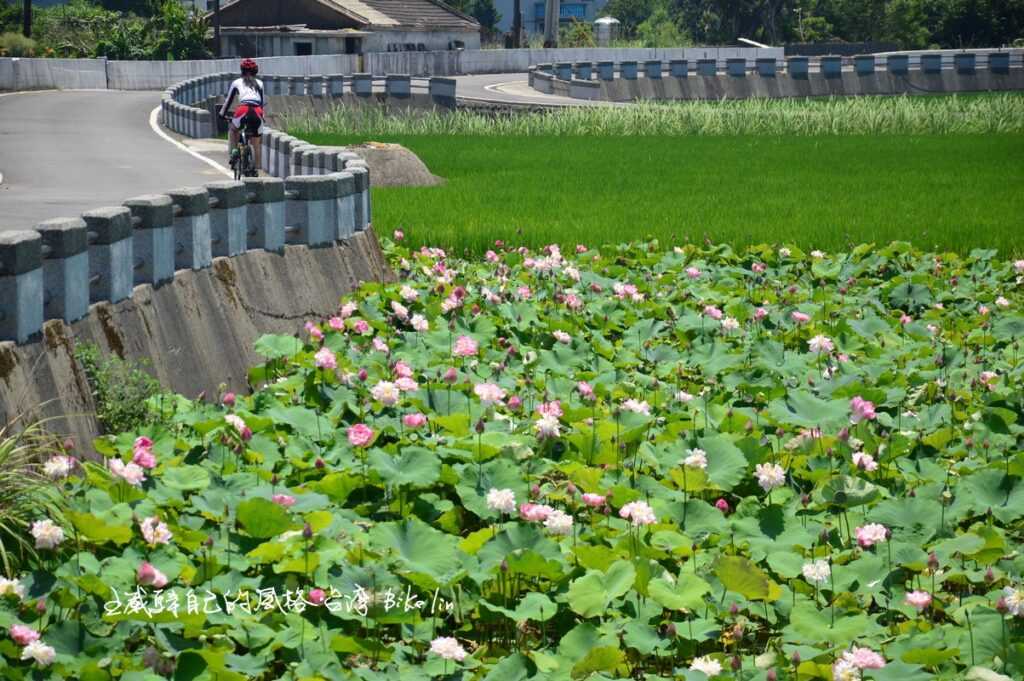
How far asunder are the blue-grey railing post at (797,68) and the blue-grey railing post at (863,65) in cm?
187

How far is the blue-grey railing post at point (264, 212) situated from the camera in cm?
1257

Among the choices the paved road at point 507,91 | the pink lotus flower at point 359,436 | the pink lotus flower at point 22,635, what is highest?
the pink lotus flower at point 359,436

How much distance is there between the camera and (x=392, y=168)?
26.0m

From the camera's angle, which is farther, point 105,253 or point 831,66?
point 831,66

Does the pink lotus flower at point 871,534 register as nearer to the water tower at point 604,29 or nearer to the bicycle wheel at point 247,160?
the bicycle wheel at point 247,160

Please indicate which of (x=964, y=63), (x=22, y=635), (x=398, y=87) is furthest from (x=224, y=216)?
(x=964, y=63)

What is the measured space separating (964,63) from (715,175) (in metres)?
39.3

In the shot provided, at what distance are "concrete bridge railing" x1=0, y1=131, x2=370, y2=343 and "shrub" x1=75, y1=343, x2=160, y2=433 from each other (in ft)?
0.76

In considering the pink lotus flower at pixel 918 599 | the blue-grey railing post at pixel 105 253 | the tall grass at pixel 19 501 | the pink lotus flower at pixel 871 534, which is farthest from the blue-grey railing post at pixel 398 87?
the pink lotus flower at pixel 918 599

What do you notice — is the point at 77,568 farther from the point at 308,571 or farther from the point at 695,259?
the point at 695,259

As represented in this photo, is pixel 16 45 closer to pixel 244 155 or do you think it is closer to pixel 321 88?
pixel 321 88

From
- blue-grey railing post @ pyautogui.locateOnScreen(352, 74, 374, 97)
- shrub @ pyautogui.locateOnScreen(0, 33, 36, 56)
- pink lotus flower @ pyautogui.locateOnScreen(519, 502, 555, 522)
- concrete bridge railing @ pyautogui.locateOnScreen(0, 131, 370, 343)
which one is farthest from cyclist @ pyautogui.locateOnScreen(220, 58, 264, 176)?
shrub @ pyautogui.locateOnScreen(0, 33, 36, 56)

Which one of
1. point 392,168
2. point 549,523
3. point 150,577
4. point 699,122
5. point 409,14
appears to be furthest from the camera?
point 409,14

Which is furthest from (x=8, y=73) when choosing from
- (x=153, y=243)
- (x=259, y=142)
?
(x=153, y=243)
